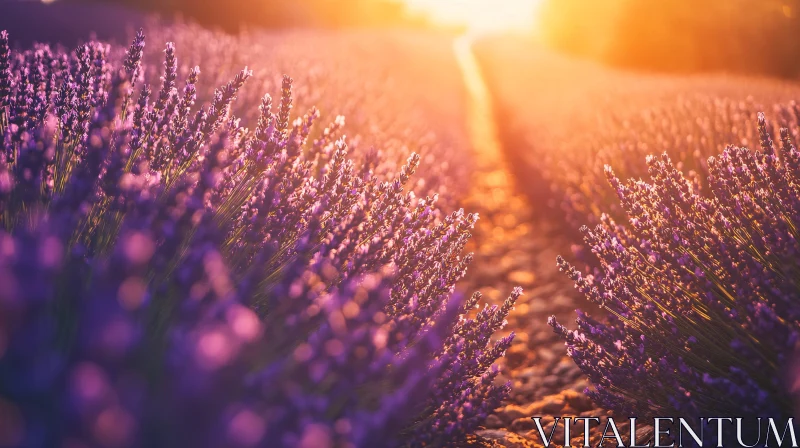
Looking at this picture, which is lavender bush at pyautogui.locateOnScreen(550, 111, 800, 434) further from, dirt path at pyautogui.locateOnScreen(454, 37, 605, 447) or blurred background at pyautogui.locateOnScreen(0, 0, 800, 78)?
blurred background at pyautogui.locateOnScreen(0, 0, 800, 78)

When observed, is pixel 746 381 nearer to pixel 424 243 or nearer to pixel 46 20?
pixel 424 243

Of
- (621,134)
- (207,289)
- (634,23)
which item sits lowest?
(207,289)

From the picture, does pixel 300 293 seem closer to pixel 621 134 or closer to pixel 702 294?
pixel 702 294

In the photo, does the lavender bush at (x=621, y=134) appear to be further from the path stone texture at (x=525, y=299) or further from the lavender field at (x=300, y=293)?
the lavender field at (x=300, y=293)

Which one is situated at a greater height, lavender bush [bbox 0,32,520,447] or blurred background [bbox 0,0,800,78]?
blurred background [bbox 0,0,800,78]

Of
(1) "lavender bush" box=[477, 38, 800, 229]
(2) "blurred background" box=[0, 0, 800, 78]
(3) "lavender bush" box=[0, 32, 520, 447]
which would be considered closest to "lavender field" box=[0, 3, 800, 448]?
(3) "lavender bush" box=[0, 32, 520, 447]

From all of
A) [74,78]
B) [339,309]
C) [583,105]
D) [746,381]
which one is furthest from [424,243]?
[583,105]

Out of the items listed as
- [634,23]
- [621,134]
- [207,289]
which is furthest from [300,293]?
[634,23]

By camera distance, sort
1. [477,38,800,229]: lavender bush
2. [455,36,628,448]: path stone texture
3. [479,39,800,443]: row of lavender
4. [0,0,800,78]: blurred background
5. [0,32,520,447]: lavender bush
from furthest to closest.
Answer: [0,0,800,78]: blurred background, [477,38,800,229]: lavender bush, [455,36,628,448]: path stone texture, [479,39,800,443]: row of lavender, [0,32,520,447]: lavender bush
